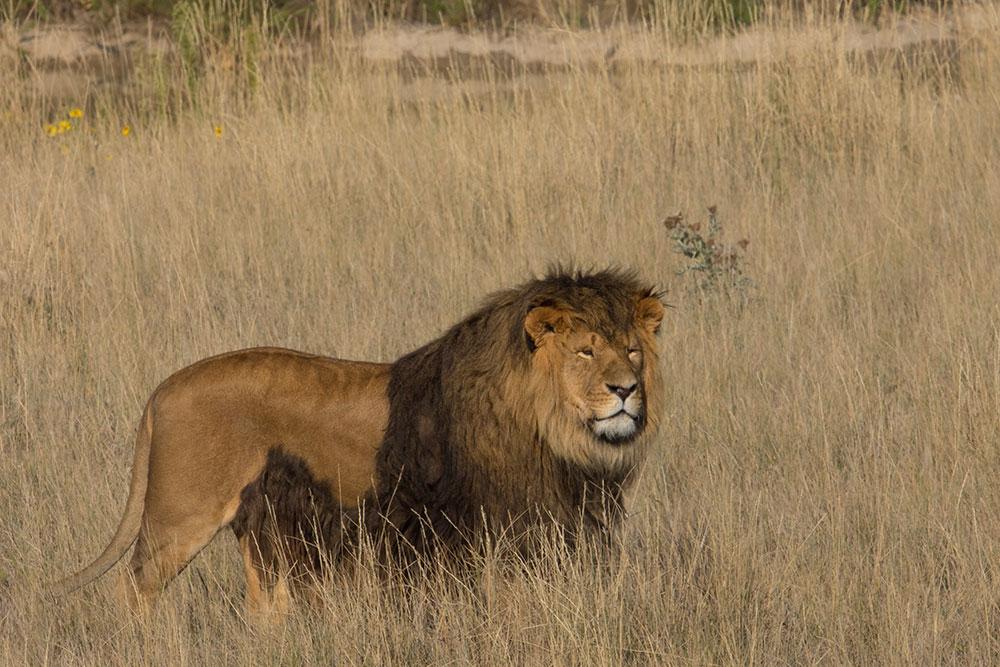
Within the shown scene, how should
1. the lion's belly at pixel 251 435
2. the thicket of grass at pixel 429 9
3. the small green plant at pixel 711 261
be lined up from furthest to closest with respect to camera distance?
1. the thicket of grass at pixel 429 9
2. the small green plant at pixel 711 261
3. the lion's belly at pixel 251 435

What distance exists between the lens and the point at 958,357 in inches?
218

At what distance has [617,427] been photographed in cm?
376

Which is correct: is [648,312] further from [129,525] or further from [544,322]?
[129,525]

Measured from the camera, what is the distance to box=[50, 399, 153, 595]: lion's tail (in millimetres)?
4156

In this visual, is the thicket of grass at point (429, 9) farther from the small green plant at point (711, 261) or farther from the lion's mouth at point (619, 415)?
the lion's mouth at point (619, 415)

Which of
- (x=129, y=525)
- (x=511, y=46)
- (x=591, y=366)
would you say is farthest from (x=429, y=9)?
(x=591, y=366)

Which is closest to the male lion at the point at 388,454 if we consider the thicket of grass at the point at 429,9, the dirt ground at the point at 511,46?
the dirt ground at the point at 511,46

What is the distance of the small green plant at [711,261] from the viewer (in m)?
6.78

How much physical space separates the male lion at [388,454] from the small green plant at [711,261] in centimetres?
284

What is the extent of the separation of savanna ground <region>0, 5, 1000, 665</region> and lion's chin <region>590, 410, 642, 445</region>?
324 mm

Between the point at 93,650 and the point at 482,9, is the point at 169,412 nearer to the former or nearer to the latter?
the point at 93,650

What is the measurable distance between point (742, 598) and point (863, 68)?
657 centimetres

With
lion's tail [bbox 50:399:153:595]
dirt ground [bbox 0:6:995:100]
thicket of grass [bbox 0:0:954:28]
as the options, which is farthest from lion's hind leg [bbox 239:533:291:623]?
thicket of grass [bbox 0:0:954:28]

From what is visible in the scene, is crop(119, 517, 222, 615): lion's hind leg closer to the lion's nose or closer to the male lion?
the male lion
